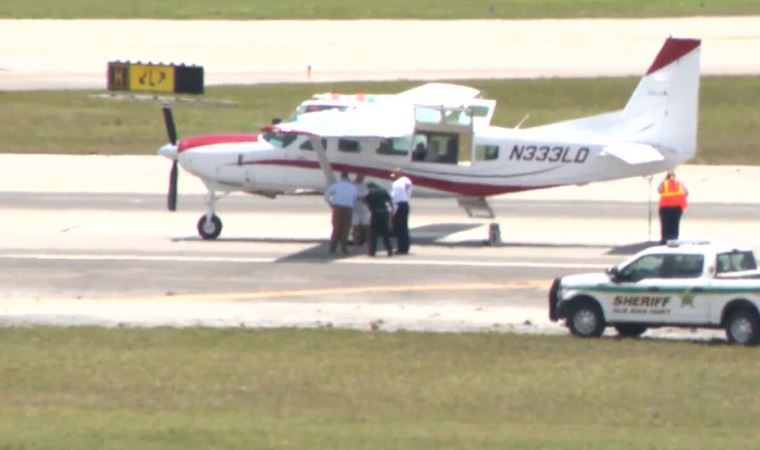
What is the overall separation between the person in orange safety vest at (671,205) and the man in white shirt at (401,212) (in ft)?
14.9

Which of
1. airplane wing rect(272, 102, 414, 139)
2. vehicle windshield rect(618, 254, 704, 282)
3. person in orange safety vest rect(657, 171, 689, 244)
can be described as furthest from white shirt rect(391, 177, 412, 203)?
vehicle windshield rect(618, 254, 704, 282)

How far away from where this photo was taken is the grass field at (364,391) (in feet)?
56.9

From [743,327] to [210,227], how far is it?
14.8 meters

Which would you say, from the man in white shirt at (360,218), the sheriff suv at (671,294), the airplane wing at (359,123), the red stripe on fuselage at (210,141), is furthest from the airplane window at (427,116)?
the sheriff suv at (671,294)

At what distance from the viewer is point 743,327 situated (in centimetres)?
2428

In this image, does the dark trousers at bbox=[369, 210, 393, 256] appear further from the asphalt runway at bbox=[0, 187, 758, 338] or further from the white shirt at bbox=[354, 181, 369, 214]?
the white shirt at bbox=[354, 181, 369, 214]

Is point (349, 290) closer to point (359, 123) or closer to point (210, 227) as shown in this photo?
point (359, 123)

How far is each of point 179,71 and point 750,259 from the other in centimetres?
1677

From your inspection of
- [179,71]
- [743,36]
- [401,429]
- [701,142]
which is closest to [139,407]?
[401,429]

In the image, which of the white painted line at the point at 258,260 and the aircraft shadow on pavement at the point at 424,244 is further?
the aircraft shadow on pavement at the point at 424,244

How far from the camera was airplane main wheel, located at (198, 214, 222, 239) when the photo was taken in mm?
36719

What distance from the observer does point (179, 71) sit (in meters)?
38.9

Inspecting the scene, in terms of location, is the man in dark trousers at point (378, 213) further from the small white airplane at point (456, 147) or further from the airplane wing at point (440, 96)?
the airplane wing at point (440, 96)

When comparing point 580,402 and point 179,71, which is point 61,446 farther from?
point 179,71
